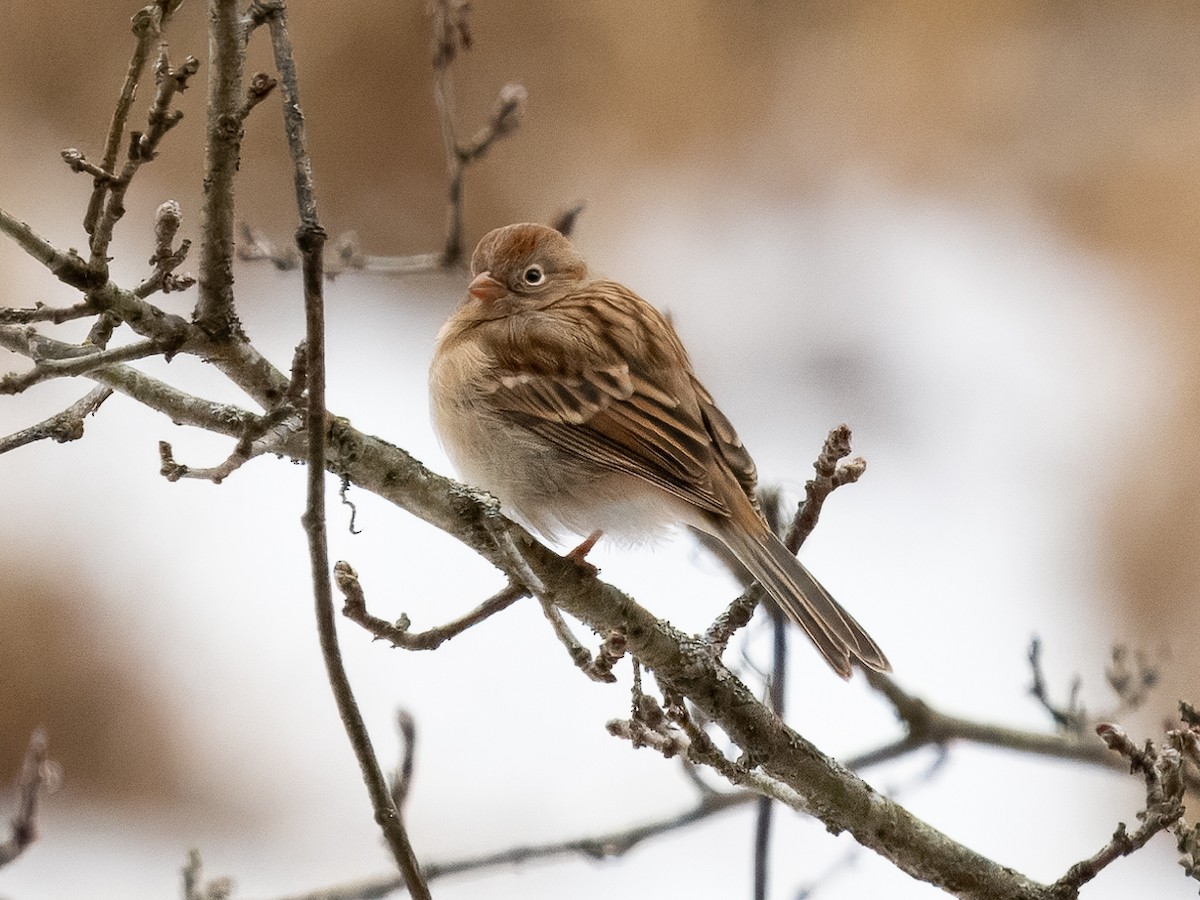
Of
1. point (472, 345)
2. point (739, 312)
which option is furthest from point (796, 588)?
point (739, 312)

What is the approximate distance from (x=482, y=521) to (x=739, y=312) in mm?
3440

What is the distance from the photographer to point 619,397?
3254 mm

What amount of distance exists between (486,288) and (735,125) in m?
2.17

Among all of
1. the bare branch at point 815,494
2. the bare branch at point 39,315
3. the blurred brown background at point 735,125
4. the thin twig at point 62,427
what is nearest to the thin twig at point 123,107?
the bare branch at point 39,315

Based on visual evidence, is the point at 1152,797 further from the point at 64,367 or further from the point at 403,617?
the point at 64,367

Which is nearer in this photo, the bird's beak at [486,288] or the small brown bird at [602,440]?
the small brown bird at [602,440]

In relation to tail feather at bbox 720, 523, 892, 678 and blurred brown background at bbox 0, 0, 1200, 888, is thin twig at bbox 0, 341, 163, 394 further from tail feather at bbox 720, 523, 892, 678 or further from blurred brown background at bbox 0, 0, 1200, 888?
blurred brown background at bbox 0, 0, 1200, 888

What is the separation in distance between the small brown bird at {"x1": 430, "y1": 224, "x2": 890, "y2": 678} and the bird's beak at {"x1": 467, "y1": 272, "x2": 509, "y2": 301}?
0.16 metres

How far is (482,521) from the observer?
227cm

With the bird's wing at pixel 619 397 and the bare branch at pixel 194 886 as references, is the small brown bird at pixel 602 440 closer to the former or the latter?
the bird's wing at pixel 619 397

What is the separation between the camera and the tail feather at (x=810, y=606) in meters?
2.83

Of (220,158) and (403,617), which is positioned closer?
(220,158)

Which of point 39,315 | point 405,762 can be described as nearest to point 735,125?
point 405,762

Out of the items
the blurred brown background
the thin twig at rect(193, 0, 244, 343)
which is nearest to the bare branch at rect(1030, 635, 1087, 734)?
the blurred brown background
